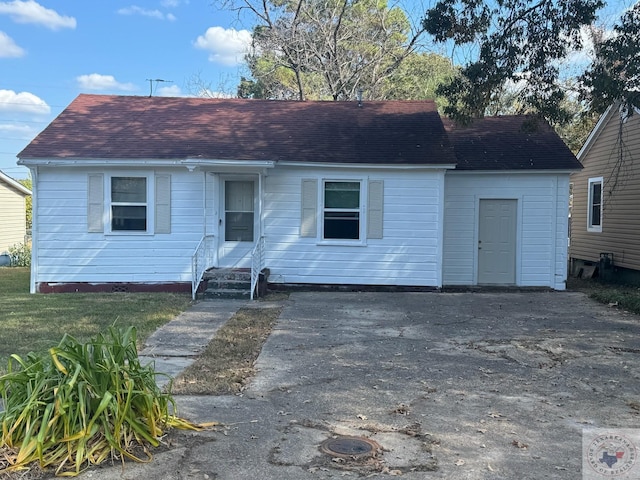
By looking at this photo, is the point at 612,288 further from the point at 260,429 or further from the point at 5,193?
the point at 5,193

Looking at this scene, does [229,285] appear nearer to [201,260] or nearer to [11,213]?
[201,260]

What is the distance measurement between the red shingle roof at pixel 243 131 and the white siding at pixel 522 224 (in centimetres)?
153

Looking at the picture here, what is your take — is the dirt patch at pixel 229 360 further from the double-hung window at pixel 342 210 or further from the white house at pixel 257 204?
the double-hung window at pixel 342 210

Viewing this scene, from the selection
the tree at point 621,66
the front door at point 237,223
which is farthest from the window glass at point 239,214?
the tree at point 621,66

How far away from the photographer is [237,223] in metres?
12.7

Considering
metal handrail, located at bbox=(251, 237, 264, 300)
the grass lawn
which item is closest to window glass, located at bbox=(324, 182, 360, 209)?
metal handrail, located at bbox=(251, 237, 264, 300)

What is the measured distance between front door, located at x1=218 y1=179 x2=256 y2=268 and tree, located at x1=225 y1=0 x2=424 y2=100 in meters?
12.7

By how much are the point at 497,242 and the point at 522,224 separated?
712mm

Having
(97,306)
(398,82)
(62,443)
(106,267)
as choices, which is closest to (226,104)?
(106,267)

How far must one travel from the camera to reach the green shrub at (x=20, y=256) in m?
20.6

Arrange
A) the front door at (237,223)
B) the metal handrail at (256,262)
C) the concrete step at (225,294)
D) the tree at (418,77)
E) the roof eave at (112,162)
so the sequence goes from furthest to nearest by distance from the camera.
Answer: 1. the tree at (418,77)
2. the front door at (237,223)
3. the roof eave at (112,162)
4. the concrete step at (225,294)
5. the metal handrail at (256,262)

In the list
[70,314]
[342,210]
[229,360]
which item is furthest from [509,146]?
[70,314]

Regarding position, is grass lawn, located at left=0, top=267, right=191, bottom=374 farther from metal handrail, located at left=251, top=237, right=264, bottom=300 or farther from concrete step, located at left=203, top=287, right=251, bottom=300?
metal handrail, located at left=251, top=237, right=264, bottom=300

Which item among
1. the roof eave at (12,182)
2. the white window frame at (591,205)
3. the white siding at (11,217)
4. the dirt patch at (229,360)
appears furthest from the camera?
the roof eave at (12,182)
